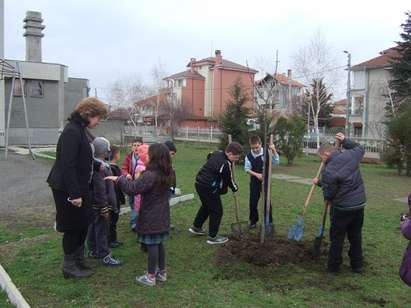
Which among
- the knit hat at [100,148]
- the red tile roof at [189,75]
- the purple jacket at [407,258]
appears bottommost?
the purple jacket at [407,258]

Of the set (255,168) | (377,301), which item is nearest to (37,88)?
(255,168)

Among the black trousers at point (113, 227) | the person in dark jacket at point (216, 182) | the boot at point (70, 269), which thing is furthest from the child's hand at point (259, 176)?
the boot at point (70, 269)

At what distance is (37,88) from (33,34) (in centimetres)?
546

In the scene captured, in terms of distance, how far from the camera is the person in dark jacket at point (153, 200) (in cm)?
460

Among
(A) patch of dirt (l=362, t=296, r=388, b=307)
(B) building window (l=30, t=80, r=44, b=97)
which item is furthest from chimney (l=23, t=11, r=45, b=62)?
(A) patch of dirt (l=362, t=296, r=388, b=307)

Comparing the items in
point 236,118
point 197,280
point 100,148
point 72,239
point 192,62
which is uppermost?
point 192,62

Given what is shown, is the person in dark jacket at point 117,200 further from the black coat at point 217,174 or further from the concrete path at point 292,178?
the concrete path at point 292,178

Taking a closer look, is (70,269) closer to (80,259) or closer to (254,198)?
(80,259)

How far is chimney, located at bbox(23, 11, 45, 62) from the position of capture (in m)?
36.0

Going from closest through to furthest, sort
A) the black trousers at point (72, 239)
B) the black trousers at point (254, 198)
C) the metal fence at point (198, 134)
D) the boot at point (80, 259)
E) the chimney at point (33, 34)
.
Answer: the black trousers at point (72, 239)
the boot at point (80, 259)
the black trousers at point (254, 198)
the chimney at point (33, 34)
the metal fence at point (198, 134)

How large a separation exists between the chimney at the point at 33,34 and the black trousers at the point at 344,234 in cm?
3589

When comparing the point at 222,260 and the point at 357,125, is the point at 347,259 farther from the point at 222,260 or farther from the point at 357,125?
the point at 357,125

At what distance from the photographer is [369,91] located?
152ft

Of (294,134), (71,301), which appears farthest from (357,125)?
(71,301)
